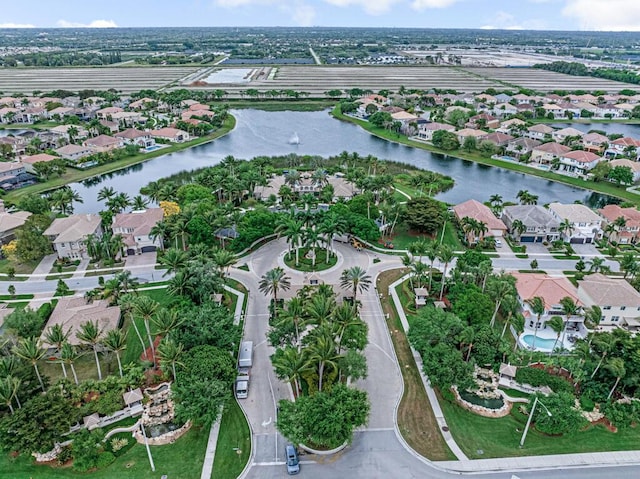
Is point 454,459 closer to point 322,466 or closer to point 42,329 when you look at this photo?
point 322,466

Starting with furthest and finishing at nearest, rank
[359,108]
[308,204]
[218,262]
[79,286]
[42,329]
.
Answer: [359,108] < [308,204] < [79,286] < [218,262] < [42,329]

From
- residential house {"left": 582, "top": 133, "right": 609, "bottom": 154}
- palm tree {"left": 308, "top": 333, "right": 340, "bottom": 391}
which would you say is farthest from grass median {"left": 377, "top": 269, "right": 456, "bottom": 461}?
residential house {"left": 582, "top": 133, "right": 609, "bottom": 154}

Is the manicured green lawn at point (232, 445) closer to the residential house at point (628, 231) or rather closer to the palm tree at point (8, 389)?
the palm tree at point (8, 389)

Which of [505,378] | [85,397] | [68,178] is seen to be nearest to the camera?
[85,397]

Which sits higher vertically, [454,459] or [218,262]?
[218,262]

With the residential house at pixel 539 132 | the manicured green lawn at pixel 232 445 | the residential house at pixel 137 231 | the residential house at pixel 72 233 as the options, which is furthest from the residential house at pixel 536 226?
the residential house at pixel 539 132

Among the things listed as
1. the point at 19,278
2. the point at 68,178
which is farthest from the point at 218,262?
the point at 68,178

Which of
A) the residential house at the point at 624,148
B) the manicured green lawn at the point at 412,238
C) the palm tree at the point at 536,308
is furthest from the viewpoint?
the residential house at the point at 624,148
